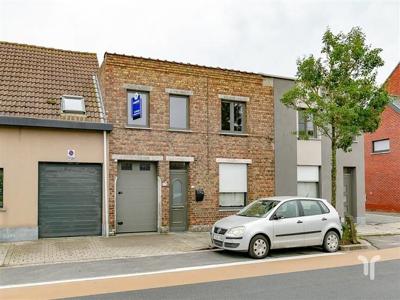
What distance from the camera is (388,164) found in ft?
85.7

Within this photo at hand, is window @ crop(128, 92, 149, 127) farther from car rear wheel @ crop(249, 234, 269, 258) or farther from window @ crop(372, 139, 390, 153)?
window @ crop(372, 139, 390, 153)

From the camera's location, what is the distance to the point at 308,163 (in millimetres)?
18562

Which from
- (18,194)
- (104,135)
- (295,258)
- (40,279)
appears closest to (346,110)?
(295,258)

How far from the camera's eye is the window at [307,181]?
729 inches

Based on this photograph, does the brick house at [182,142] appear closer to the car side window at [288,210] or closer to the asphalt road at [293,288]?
the car side window at [288,210]

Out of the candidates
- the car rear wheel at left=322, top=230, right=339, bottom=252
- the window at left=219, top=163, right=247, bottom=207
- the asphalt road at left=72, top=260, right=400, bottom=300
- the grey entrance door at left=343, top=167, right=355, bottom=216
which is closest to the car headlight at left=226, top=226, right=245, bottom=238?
the asphalt road at left=72, top=260, right=400, bottom=300

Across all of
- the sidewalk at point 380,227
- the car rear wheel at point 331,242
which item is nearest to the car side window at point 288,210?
the car rear wheel at point 331,242

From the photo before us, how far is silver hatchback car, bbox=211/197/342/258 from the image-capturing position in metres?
11.1

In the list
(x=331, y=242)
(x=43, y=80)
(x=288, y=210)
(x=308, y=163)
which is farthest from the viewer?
(x=308, y=163)

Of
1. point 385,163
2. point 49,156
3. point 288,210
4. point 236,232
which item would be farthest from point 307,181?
point 49,156

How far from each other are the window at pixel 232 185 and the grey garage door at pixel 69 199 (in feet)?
15.5

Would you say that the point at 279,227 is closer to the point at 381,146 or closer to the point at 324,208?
the point at 324,208

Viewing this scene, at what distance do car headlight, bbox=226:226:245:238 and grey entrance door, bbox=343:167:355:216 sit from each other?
10.4 metres

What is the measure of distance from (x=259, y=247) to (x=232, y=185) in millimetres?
5932
